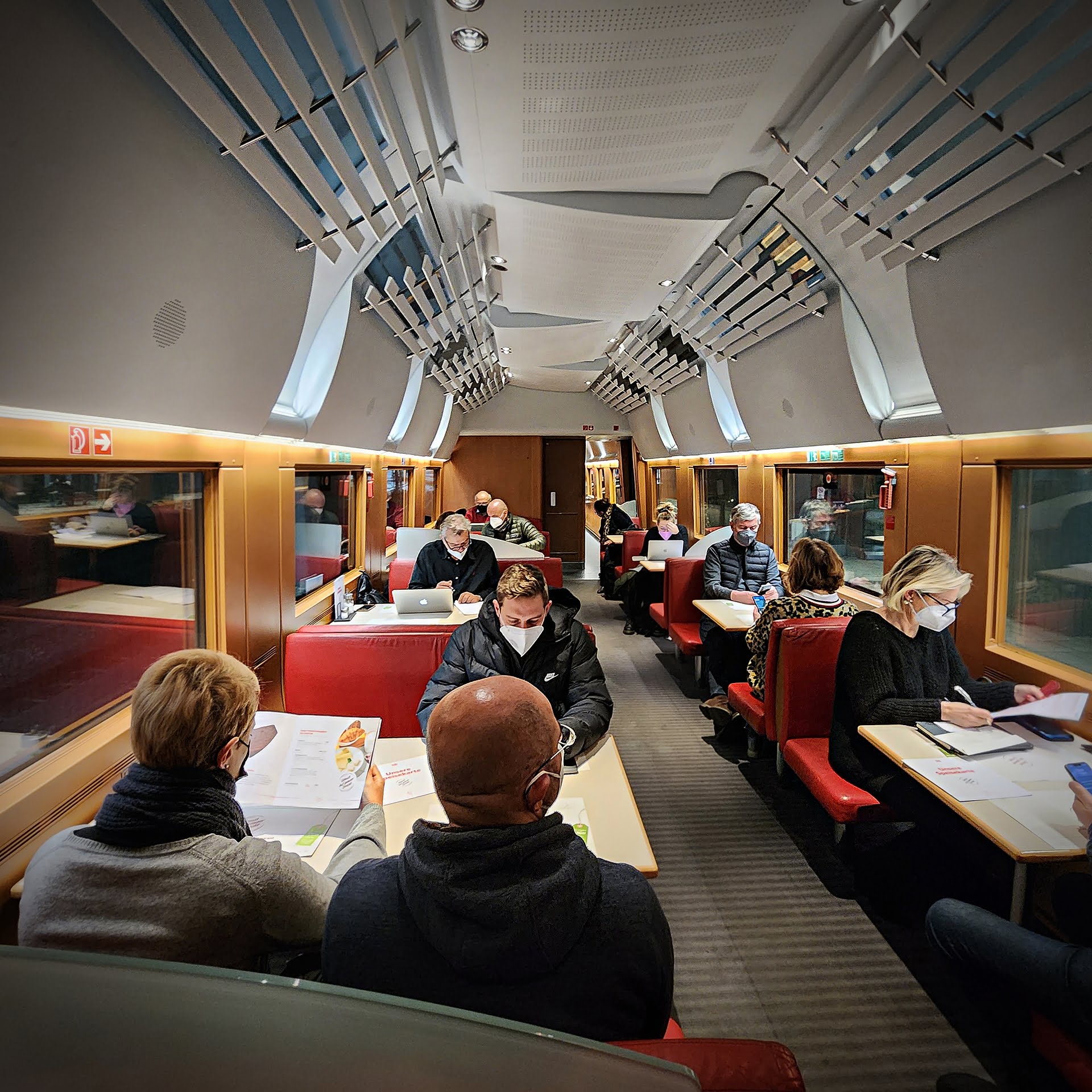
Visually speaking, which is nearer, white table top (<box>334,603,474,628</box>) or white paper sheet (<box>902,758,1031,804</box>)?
white paper sheet (<box>902,758,1031,804</box>)

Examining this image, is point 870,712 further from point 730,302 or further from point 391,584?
point 391,584

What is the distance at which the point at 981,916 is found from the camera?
7.55ft

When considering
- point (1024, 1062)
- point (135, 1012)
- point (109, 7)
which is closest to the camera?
point (135, 1012)

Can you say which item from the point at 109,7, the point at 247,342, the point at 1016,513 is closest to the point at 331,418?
the point at 247,342

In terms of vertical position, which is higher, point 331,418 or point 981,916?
point 331,418

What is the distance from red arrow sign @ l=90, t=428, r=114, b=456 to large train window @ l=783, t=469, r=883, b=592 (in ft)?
15.0

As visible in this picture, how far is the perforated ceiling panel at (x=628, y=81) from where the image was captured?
2.20 m

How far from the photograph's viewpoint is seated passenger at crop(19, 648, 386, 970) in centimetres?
141

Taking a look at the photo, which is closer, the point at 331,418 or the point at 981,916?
the point at 981,916

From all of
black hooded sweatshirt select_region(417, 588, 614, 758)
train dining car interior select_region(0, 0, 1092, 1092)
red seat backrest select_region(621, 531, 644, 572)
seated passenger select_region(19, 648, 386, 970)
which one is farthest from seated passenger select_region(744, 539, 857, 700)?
red seat backrest select_region(621, 531, 644, 572)

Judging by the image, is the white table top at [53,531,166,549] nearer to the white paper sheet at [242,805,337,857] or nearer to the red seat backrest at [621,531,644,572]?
the white paper sheet at [242,805,337,857]

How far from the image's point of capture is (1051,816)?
2389 millimetres

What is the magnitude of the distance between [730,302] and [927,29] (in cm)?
333

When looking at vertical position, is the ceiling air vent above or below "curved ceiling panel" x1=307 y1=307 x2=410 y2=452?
below
